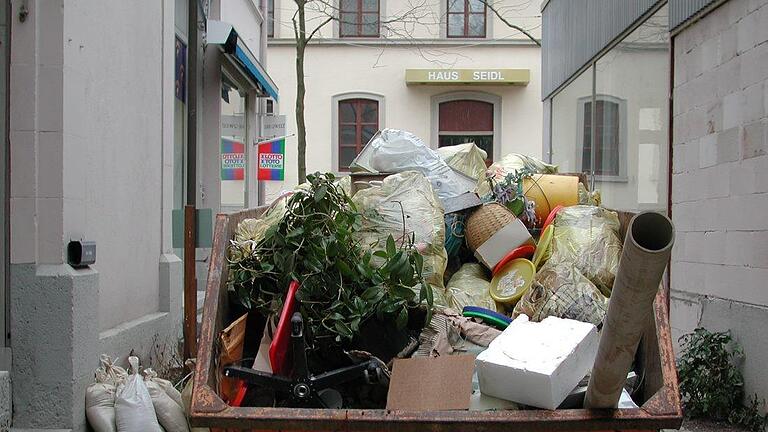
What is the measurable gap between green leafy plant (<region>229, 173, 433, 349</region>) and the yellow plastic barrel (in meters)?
2.10

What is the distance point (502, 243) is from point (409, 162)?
59.9 inches

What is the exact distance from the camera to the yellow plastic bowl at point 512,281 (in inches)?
187

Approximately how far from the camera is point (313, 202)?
14.1 ft

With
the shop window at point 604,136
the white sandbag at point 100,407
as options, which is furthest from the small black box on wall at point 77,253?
the shop window at point 604,136

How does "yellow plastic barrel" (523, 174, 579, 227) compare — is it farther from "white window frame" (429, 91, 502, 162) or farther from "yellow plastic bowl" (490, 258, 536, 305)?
"white window frame" (429, 91, 502, 162)

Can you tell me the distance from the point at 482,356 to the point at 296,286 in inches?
39.7

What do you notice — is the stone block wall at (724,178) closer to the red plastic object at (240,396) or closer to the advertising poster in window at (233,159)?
the red plastic object at (240,396)

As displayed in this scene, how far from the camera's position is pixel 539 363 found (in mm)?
3238

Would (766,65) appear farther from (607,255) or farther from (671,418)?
(671,418)

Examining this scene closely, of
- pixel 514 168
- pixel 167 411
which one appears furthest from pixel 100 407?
pixel 514 168

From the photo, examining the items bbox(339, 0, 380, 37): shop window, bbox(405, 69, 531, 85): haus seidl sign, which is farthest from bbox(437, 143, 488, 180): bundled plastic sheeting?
bbox(339, 0, 380, 37): shop window

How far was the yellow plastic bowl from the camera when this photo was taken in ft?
15.5

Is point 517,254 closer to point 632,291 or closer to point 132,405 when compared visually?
point 632,291

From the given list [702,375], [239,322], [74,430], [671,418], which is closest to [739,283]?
[702,375]
